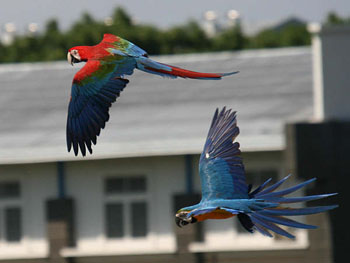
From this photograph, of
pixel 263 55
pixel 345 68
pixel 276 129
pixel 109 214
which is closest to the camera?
pixel 345 68

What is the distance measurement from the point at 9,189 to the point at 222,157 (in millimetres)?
18657

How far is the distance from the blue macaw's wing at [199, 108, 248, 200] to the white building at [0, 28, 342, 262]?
602 inches

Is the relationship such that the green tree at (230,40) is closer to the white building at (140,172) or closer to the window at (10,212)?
the white building at (140,172)

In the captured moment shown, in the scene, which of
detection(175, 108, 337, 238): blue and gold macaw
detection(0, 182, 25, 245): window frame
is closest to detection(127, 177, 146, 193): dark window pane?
detection(0, 182, 25, 245): window frame

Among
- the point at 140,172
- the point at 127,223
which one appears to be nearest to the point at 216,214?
the point at 140,172

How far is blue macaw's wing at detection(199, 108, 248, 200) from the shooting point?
7762mm

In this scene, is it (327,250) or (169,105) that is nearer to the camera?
(327,250)

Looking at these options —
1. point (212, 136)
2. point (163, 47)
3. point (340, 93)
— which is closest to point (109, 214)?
point (340, 93)

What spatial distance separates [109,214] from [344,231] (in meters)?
5.56

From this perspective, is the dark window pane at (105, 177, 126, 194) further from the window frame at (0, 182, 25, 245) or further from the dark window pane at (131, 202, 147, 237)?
the window frame at (0, 182, 25, 245)

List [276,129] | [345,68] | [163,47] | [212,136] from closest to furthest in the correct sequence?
[212,136]
[345,68]
[276,129]
[163,47]

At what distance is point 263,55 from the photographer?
28500 millimetres

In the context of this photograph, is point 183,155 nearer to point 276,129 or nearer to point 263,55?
point 276,129

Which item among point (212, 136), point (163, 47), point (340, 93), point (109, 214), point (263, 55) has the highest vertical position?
point (163, 47)
